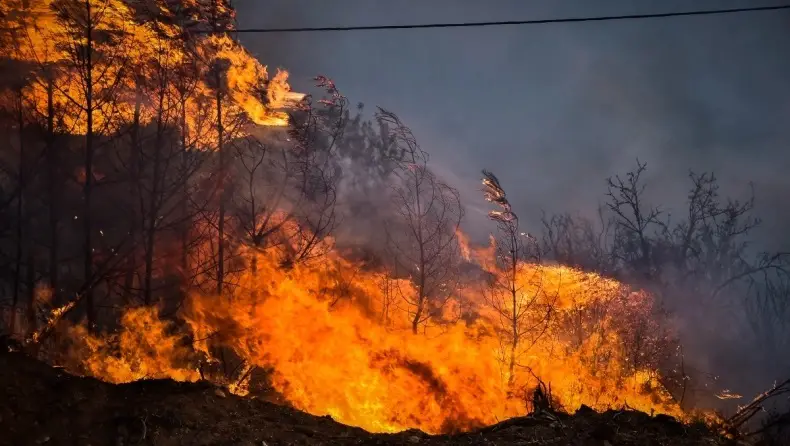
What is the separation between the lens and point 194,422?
20.2 feet

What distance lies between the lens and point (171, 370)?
1139cm

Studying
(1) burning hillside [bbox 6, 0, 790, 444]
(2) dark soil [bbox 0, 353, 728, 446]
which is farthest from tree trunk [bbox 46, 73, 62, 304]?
(2) dark soil [bbox 0, 353, 728, 446]

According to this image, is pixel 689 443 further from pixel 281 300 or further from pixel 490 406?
pixel 281 300

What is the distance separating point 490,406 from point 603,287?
46.7 feet

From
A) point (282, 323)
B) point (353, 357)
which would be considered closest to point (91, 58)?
point (282, 323)

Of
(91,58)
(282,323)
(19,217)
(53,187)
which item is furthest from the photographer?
(53,187)

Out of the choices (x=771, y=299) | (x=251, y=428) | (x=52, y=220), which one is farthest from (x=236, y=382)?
(x=771, y=299)

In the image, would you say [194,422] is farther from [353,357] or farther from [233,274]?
[233,274]

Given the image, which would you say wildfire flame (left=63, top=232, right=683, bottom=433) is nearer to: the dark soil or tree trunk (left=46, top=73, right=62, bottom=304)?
the dark soil

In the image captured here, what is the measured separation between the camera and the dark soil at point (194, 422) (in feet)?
18.1

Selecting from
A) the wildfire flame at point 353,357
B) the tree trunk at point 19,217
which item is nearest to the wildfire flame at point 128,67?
the tree trunk at point 19,217

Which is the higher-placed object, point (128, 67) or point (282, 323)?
point (128, 67)

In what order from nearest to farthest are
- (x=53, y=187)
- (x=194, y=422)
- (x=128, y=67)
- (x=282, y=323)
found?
(x=194, y=422)
(x=282, y=323)
(x=128, y=67)
(x=53, y=187)

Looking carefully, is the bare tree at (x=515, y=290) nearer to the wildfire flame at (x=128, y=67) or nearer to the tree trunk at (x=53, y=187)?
the wildfire flame at (x=128, y=67)
